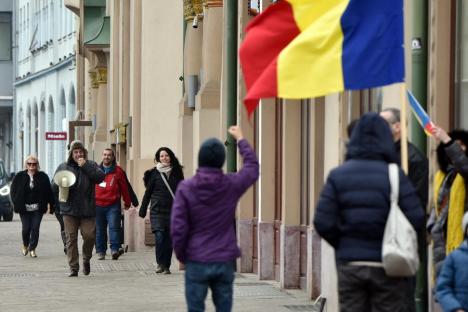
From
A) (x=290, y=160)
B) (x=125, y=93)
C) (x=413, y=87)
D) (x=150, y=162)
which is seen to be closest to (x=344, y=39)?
(x=413, y=87)

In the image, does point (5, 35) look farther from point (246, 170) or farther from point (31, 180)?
point (246, 170)

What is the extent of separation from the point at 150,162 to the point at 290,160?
12531 millimetres

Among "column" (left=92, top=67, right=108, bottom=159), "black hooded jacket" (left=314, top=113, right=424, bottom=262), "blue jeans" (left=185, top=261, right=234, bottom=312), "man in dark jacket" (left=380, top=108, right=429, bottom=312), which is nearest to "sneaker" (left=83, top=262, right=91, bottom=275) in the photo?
"blue jeans" (left=185, top=261, right=234, bottom=312)

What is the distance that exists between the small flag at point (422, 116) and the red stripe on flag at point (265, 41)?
0.98 meters

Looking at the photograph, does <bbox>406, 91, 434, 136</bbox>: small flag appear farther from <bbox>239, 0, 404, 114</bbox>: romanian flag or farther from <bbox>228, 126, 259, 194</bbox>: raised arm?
<bbox>228, 126, 259, 194</bbox>: raised arm

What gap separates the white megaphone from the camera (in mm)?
21656

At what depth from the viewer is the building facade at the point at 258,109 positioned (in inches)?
542

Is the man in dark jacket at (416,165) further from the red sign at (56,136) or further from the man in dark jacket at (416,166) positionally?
the red sign at (56,136)

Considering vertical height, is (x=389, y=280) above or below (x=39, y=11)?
below

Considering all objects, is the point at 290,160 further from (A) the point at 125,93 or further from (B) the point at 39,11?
(B) the point at 39,11

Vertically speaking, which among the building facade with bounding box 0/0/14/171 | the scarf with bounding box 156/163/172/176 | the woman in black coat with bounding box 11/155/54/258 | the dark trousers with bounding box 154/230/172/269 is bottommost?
the dark trousers with bounding box 154/230/172/269

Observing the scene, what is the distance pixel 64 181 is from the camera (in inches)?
853

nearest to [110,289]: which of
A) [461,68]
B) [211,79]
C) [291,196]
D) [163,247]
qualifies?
[291,196]

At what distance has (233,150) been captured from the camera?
2078 cm
